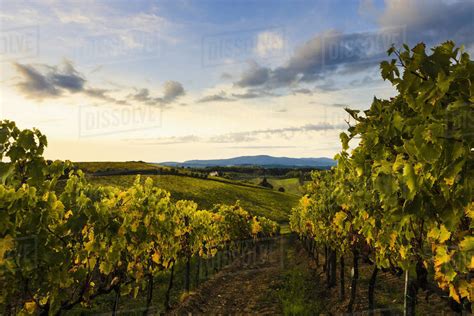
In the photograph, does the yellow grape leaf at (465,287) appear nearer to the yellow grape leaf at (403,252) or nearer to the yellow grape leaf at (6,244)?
the yellow grape leaf at (403,252)

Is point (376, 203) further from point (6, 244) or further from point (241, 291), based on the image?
point (241, 291)

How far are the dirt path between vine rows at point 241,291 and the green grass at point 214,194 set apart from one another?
43760 mm

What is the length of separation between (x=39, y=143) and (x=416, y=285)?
827 cm

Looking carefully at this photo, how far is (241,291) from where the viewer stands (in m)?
21.2

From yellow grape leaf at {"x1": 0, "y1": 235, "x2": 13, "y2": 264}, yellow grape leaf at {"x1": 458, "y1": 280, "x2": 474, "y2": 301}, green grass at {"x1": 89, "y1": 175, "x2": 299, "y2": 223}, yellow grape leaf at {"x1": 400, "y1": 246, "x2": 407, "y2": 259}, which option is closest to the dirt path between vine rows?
yellow grape leaf at {"x1": 400, "y1": 246, "x2": 407, "y2": 259}

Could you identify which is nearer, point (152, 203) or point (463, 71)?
point (463, 71)

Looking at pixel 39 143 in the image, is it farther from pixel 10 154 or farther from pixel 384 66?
pixel 384 66

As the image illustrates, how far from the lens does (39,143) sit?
581cm

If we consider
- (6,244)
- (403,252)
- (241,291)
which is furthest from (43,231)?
(241,291)

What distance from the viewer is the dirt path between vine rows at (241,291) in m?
16.7

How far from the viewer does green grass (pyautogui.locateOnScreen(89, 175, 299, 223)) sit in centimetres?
7812

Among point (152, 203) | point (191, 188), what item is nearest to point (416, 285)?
point (152, 203)

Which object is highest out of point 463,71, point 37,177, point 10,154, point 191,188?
point 463,71

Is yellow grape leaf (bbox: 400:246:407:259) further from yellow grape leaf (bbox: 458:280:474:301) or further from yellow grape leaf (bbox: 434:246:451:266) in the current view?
yellow grape leaf (bbox: 434:246:451:266)
